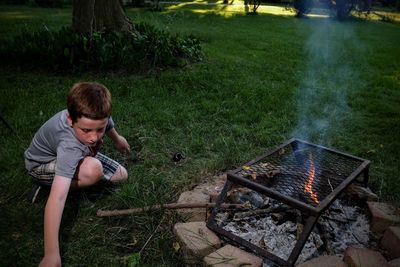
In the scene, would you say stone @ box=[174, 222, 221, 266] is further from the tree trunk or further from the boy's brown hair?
the tree trunk

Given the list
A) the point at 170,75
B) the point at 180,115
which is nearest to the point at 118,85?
the point at 170,75

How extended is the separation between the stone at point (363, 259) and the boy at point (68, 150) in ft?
5.05

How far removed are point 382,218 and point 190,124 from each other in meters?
2.24

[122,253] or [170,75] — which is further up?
[170,75]

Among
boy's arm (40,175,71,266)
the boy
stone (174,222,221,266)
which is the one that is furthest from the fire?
boy's arm (40,175,71,266)

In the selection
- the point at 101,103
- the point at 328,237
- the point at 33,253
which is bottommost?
the point at 33,253

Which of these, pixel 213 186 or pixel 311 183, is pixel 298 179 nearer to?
pixel 311 183

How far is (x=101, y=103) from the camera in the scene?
210 centimetres

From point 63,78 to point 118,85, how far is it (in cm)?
94

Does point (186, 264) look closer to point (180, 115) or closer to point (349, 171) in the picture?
point (349, 171)

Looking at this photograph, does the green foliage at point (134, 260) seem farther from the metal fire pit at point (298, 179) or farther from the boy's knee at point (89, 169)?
the boy's knee at point (89, 169)

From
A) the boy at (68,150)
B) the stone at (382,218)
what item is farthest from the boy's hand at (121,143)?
the stone at (382,218)

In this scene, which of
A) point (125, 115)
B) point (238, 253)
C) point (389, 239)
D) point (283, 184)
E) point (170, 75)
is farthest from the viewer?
point (170, 75)

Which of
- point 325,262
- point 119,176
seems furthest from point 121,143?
point 325,262
